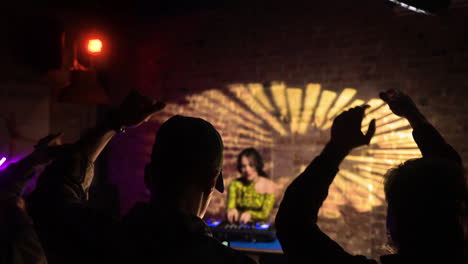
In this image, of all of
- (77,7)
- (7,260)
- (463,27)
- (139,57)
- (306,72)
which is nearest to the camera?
(7,260)

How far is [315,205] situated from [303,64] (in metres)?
3.36

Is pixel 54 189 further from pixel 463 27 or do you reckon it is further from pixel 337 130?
pixel 463 27

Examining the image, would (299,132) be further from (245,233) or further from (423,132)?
(423,132)

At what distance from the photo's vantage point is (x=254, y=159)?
4.04 meters

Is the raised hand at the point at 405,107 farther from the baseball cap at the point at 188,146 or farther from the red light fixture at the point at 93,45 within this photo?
the red light fixture at the point at 93,45

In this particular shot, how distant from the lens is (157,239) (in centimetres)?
78

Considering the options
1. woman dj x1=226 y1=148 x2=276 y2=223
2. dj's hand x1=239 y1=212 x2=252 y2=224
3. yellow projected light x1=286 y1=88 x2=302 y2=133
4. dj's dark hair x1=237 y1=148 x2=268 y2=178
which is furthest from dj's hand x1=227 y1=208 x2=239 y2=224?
yellow projected light x1=286 y1=88 x2=302 y2=133

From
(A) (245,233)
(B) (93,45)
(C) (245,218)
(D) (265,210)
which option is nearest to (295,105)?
(D) (265,210)

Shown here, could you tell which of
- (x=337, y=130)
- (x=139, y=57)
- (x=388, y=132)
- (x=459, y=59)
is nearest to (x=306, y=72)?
(x=388, y=132)

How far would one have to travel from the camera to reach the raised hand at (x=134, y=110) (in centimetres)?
112

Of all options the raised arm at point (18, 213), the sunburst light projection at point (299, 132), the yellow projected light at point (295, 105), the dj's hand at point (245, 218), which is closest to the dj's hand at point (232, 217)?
the dj's hand at point (245, 218)

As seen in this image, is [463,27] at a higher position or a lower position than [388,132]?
higher

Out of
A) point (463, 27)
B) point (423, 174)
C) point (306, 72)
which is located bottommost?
point (423, 174)

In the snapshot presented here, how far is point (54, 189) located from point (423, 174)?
85cm
